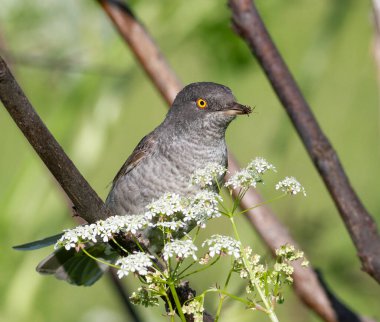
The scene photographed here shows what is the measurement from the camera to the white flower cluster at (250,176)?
2.51 metres

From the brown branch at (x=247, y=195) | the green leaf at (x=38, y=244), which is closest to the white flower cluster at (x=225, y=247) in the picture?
the green leaf at (x=38, y=244)

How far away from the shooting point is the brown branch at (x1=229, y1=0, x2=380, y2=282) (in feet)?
10.7

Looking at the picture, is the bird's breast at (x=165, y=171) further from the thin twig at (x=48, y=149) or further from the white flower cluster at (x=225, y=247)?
the white flower cluster at (x=225, y=247)

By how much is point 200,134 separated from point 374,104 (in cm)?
165

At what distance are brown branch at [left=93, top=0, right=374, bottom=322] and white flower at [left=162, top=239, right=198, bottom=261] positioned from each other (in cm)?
147

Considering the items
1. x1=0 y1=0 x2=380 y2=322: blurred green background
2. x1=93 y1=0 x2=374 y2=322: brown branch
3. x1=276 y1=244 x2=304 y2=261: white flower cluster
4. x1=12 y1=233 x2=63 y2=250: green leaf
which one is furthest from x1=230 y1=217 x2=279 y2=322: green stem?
x1=0 y1=0 x2=380 y2=322: blurred green background

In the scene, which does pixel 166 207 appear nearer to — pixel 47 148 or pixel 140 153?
pixel 47 148

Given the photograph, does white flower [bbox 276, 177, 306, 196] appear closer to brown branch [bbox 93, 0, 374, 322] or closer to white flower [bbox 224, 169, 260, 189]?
white flower [bbox 224, 169, 260, 189]

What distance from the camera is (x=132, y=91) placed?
5242 millimetres

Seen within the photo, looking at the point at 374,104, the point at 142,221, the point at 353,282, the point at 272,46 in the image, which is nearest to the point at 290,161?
the point at 374,104

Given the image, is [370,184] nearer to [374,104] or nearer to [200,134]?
[374,104]

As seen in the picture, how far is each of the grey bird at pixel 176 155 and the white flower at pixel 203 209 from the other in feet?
5.05

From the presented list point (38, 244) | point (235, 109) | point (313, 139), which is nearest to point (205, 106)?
point (235, 109)

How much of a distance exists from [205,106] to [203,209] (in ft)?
6.20
